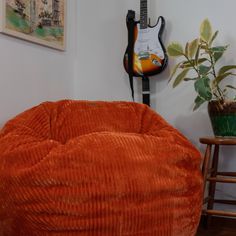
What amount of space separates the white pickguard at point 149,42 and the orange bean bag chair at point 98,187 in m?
0.82

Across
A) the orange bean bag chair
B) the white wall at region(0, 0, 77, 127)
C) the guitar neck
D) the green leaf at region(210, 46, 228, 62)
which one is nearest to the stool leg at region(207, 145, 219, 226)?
the green leaf at region(210, 46, 228, 62)

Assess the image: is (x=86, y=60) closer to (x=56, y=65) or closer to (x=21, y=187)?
(x=56, y=65)

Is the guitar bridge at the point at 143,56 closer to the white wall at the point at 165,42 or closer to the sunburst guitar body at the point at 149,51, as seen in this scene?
the sunburst guitar body at the point at 149,51

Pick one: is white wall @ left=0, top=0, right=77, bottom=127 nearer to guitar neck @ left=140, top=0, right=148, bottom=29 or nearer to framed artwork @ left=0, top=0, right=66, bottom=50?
framed artwork @ left=0, top=0, right=66, bottom=50

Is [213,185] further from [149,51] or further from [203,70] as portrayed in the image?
[149,51]

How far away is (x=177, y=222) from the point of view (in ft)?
3.53

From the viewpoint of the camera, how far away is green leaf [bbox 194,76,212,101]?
1507 millimetres

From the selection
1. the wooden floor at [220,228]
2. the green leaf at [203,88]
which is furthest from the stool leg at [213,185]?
the green leaf at [203,88]

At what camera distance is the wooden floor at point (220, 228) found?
1.62 metres

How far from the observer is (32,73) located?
6.04ft

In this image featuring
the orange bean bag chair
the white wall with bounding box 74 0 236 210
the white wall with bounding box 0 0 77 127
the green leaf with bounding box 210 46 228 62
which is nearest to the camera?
the orange bean bag chair

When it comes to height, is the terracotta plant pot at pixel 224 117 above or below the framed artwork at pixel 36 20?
below

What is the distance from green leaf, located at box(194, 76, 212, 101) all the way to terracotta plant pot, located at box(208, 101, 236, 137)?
68mm

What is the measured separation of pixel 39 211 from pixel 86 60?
Result: 4.50 feet
